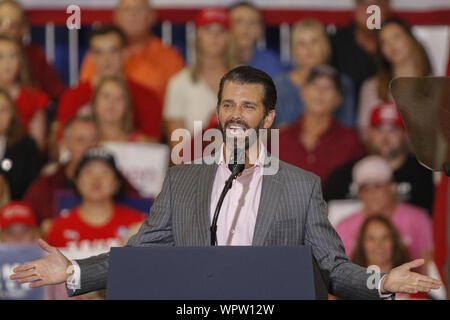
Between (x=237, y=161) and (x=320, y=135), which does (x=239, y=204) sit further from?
(x=320, y=135)

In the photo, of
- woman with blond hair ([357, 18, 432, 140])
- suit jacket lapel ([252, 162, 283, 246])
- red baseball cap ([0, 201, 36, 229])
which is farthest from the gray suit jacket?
woman with blond hair ([357, 18, 432, 140])

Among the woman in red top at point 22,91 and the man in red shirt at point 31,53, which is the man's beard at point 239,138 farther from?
the man in red shirt at point 31,53

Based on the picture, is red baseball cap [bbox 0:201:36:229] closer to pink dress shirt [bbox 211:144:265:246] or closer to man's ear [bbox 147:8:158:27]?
man's ear [bbox 147:8:158:27]

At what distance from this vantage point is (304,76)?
5.86 m

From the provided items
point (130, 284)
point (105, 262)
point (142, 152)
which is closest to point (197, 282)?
point (130, 284)

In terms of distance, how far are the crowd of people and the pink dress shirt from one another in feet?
8.70

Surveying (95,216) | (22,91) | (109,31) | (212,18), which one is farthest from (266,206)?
(22,91)

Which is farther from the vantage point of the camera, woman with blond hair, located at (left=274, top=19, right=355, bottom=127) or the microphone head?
woman with blond hair, located at (left=274, top=19, right=355, bottom=127)

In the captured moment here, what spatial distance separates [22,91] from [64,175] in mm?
691

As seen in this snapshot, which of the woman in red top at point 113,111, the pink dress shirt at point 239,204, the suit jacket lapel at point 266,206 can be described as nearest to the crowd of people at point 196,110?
the woman in red top at point 113,111

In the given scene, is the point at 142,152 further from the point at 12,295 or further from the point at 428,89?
the point at 428,89

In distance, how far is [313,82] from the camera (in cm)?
577

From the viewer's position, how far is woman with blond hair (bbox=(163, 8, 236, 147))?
5.88 m

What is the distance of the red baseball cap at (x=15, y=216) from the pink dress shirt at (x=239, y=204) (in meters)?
2.95
